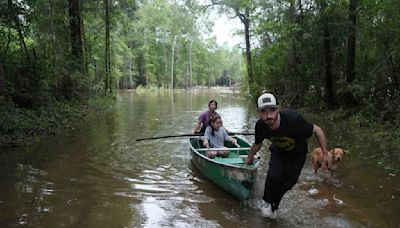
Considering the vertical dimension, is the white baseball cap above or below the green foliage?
→ below

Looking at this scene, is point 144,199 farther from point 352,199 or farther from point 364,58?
point 364,58

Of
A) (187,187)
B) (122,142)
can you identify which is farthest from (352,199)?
(122,142)

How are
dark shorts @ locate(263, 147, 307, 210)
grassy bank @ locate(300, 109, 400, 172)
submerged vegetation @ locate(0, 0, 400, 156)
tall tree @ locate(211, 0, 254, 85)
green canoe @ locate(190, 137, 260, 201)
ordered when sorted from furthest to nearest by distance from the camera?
tall tree @ locate(211, 0, 254, 85)
submerged vegetation @ locate(0, 0, 400, 156)
grassy bank @ locate(300, 109, 400, 172)
green canoe @ locate(190, 137, 260, 201)
dark shorts @ locate(263, 147, 307, 210)

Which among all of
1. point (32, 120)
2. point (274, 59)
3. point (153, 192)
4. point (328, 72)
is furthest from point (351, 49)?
point (32, 120)

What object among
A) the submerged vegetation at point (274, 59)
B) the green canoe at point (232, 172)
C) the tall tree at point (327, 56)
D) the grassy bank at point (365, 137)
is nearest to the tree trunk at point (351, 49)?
the submerged vegetation at point (274, 59)

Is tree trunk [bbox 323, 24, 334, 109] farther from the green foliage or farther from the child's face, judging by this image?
the child's face

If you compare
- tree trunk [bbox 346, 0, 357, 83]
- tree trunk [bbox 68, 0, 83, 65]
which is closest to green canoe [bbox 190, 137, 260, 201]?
tree trunk [bbox 346, 0, 357, 83]

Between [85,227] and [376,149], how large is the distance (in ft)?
26.8

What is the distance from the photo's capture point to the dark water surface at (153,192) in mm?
Result: 6023

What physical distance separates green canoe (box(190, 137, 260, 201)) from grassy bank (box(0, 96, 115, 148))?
5105mm

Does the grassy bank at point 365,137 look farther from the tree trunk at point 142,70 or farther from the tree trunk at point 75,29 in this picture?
the tree trunk at point 142,70

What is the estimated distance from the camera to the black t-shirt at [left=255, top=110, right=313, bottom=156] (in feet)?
17.2


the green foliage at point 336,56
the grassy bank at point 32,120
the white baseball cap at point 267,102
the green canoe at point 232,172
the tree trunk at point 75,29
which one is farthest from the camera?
the tree trunk at point 75,29

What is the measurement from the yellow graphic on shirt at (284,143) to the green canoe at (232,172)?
116 centimetres
